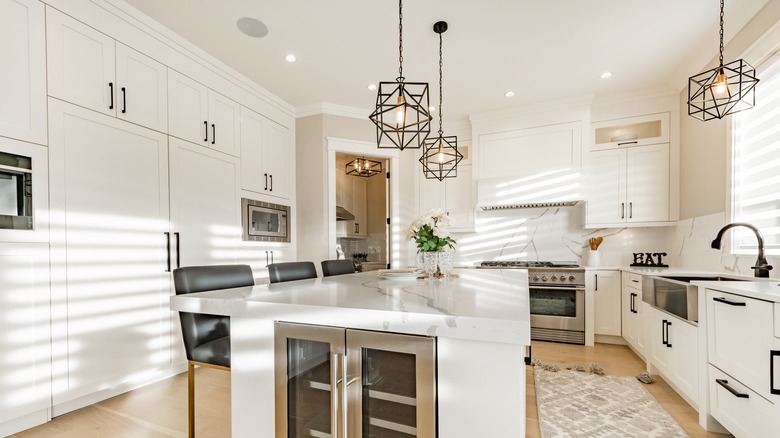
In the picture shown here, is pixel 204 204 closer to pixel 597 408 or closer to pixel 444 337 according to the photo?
pixel 444 337

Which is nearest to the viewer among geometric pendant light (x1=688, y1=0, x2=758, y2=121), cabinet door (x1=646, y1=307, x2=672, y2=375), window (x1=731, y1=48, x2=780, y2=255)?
geometric pendant light (x1=688, y1=0, x2=758, y2=121)

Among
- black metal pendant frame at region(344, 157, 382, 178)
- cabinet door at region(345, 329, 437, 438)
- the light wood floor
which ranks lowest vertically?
the light wood floor

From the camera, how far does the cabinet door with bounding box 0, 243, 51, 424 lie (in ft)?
5.81

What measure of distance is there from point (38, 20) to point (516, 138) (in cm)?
411

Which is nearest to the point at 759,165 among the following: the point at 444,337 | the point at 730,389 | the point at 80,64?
the point at 730,389

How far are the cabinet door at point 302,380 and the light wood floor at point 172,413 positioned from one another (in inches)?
40.2

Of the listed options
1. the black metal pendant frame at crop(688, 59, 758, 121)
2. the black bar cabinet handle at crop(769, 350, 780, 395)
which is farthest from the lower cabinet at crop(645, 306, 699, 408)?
the black metal pendant frame at crop(688, 59, 758, 121)

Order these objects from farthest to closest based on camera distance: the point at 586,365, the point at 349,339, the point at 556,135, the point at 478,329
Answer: the point at 556,135 < the point at 586,365 < the point at 349,339 < the point at 478,329

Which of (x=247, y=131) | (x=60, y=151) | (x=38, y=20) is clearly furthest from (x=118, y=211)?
(x=247, y=131)

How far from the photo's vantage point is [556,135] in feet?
12.5

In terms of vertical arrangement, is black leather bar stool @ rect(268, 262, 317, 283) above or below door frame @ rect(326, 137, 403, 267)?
below

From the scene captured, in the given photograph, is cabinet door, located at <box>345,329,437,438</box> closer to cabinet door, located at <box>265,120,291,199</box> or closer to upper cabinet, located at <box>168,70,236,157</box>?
upper cabinet, located at <box>168,70,236,157</box>

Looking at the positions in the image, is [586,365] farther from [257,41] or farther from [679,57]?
[257,41]

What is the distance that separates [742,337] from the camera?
1.58 m
